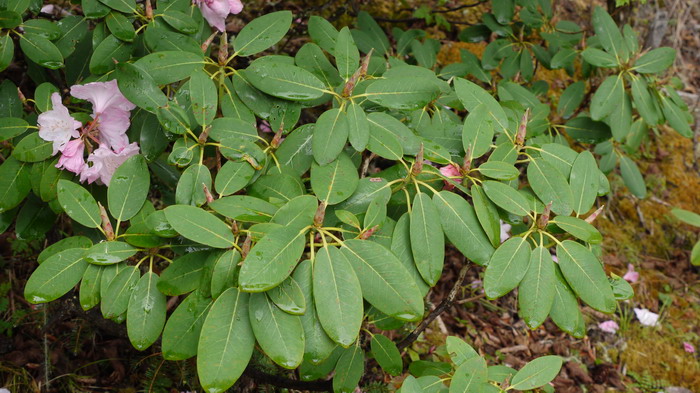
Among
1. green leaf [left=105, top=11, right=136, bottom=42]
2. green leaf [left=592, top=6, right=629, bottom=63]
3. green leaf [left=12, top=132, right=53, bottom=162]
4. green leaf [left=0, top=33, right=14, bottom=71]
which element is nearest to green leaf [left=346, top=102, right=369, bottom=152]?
green leaf [left=105, top=11, right=136, bottom=42]

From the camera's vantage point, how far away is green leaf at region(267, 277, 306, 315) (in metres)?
0.96

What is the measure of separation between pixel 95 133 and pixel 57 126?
0.26ft

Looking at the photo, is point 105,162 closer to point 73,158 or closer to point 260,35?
point 73,158

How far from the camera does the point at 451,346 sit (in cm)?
130

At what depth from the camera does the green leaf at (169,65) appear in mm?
1248

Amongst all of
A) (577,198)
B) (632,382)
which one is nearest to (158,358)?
(577,198)

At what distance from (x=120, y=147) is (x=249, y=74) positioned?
0.34 m

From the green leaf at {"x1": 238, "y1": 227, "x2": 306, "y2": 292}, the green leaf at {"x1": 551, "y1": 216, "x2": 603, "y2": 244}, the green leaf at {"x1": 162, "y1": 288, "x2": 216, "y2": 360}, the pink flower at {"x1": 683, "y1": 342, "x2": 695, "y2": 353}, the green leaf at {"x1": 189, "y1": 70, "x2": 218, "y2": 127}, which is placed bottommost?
the pink flower at {"x1": 683, "y1": 342, "x2": 695, "y2": 353}

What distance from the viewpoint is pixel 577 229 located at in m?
1.18

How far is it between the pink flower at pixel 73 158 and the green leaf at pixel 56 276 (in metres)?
0.22

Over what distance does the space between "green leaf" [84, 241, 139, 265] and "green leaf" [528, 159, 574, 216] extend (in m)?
0.86

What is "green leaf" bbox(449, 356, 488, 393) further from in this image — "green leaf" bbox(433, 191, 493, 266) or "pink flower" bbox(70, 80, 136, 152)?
"pink flower" bbox(70, 80, 136, 152)

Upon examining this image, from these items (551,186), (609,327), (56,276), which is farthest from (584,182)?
(609,327)

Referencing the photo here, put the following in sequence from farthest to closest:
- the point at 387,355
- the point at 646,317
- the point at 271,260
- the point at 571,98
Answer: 1. the point at 646,317
2. the point at 571,98
3. the point at 387,355
4. the point at 271,260
